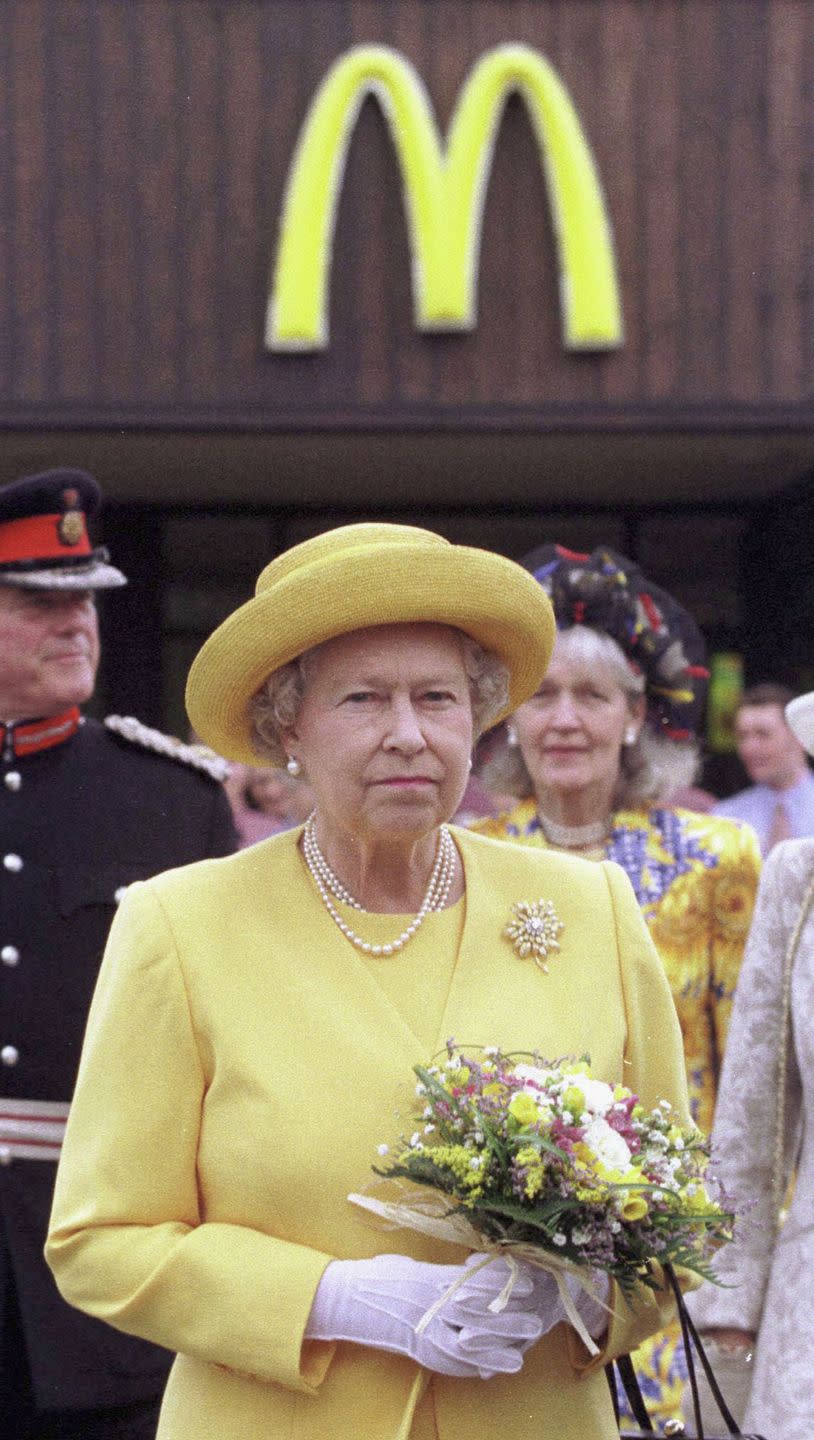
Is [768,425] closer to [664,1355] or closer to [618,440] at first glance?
[618,440]

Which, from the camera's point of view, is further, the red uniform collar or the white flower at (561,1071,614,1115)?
the red uniform collar

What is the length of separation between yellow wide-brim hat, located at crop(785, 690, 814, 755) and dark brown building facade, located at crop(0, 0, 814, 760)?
734 centimetres

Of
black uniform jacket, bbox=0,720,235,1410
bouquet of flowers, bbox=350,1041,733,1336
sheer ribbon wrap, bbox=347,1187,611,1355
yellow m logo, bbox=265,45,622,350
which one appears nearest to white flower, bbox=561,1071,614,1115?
bouquet of flowers, bbox=350,1041,733,1336

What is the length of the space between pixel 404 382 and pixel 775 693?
2704mm

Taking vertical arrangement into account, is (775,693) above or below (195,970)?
below

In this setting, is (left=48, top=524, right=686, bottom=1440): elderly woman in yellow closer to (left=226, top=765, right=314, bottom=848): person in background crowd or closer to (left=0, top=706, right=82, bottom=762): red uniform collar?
(left=0, top=706, right=82, bottom=762): red uniform collar

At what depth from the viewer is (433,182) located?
34.7ft

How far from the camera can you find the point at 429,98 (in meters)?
10.7

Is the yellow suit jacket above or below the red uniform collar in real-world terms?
below

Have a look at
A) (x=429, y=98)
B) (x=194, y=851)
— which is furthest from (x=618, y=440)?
(x=194, y=851)

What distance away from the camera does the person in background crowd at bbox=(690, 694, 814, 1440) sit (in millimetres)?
3291

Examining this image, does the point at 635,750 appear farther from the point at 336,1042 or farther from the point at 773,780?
the point at 773,780

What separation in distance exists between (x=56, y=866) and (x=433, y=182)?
6.94 meters

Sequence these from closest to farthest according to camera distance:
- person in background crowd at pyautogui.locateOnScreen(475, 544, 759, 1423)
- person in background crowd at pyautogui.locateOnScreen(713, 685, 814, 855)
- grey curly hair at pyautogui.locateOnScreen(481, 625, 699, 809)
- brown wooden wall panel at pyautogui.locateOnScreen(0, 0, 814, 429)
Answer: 1. person in background crowd at pyautogui.locateOnScreen(475, 544, 759, 1423)
2. grey curly hair at pyautogui.locateOnScreen(481, 625, 699, 809)
3. person in background crowd at pyautogui.locateOnScreen(713, 685, 814, 855)
4. brown wooden wall panel at pyautogui.locateOnScreen(0, 0, 814, 429)
